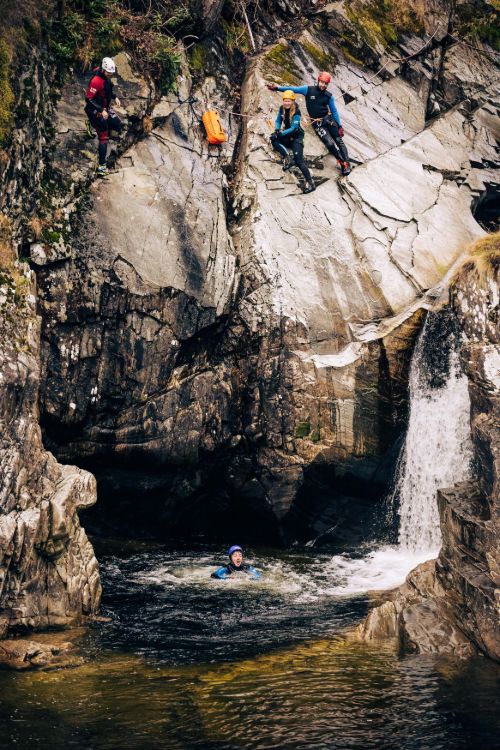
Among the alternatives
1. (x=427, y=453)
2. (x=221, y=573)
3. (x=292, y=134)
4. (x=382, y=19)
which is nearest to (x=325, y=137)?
(x=292, y=134)

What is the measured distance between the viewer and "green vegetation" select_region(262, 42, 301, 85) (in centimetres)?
2334

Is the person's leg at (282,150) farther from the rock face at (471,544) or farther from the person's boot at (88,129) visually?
the rock face at (471,544)

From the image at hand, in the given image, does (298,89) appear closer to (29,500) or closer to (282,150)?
(282,150)

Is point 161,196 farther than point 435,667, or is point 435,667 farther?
point 161,196

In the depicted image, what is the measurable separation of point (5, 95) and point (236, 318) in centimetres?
751

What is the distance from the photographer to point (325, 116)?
22.6 m

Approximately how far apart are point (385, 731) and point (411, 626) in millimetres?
3255

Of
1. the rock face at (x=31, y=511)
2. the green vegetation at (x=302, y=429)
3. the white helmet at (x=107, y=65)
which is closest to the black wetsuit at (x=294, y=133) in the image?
the white helmet at (x=107, y=65)

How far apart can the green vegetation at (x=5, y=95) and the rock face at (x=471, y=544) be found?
9713 mm

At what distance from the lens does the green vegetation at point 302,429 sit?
2031 cm

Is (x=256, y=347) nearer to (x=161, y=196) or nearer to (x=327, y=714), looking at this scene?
(x=161, y=196)

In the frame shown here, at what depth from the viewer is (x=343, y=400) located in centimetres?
2038

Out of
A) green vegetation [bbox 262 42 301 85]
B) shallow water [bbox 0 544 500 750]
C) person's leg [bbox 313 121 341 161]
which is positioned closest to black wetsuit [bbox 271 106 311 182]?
person's leg [bbox 313 121 341 161]

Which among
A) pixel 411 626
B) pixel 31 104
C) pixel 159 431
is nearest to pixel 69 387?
pixel 159 431
